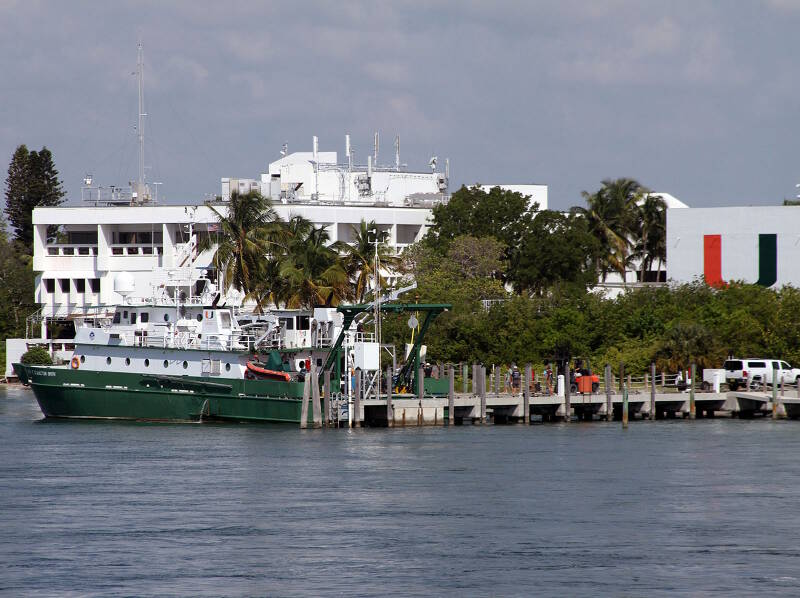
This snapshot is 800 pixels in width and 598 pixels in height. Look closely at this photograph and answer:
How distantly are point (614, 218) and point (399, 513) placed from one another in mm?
68611

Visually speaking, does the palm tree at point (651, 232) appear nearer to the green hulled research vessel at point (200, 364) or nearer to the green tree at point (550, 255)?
the green tree at point (550, 255)

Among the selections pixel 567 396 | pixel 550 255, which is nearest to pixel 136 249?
pixel 550 255

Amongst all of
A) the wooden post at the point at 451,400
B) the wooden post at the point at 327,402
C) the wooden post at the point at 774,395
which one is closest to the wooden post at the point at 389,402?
the wooden post at the point at 327,402

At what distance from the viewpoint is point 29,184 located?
402 feet

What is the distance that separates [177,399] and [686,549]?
29.9 meters

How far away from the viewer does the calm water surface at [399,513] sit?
2961 cm

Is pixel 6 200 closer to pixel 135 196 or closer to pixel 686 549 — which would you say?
pixel 135 196

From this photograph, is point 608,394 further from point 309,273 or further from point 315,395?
point 309,273

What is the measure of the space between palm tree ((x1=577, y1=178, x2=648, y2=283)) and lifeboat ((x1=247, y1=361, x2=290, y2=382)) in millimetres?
47624

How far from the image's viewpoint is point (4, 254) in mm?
115188

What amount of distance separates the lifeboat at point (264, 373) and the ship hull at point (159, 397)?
0.53 m

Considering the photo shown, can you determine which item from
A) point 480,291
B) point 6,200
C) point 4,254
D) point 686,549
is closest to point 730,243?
point 480,291

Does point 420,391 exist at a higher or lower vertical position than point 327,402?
higher

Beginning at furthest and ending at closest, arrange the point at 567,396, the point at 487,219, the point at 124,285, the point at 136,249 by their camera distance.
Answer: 1. the point at 136,249
2. the point at 487,219
3. the point at 124,285
4. the point at 567,396
